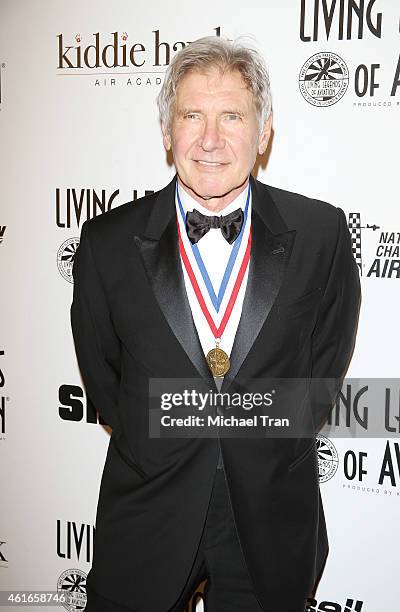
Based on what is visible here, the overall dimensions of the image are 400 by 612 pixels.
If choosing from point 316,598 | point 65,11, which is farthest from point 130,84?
point 316,598

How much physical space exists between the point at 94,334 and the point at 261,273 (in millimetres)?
562

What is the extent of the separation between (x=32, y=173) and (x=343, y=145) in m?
A: 1.16

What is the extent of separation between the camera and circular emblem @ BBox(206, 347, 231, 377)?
1.86 m

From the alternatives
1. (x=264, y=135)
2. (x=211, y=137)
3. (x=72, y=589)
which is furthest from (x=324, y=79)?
(x=72, y=589)

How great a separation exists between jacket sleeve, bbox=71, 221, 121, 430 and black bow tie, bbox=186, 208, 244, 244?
→ 0.95ft

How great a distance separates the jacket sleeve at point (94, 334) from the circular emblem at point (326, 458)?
0.80 metres

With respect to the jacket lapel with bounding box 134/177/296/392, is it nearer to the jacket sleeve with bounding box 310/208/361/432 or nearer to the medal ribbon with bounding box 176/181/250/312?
the medal ribbon with bounding box 176/181/250/312

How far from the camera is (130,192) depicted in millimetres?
2570

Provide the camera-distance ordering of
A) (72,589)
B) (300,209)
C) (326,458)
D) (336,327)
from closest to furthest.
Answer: (300,209) → (336,327) → (326,458) → (72,589)

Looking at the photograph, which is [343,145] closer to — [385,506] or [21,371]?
[385,506]

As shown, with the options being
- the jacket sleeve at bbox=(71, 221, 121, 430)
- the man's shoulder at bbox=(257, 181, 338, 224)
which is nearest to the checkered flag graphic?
the man's shoulder at bbox=(257, 181, 338, 224)

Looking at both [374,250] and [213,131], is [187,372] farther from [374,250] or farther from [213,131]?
[374,250]

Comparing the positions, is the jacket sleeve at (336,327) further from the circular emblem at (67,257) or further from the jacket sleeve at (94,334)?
the circular emblem at (67,257)

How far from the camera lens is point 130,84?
2.50 metres
